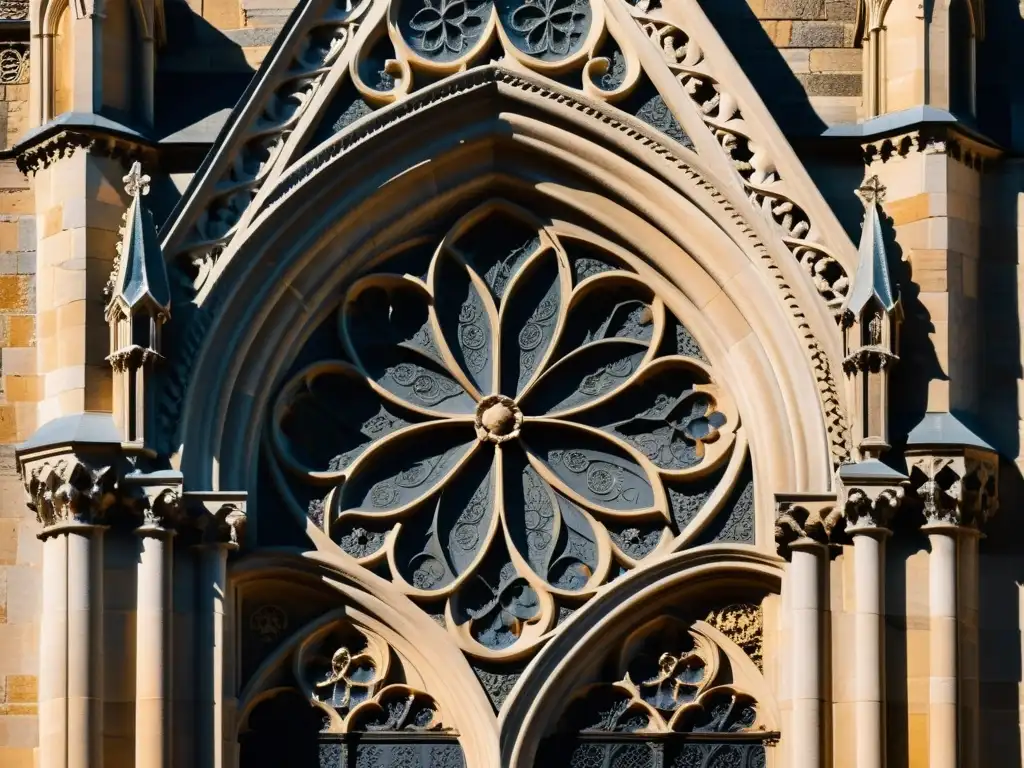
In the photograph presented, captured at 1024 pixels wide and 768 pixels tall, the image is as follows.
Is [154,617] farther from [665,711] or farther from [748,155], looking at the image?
[748,155]

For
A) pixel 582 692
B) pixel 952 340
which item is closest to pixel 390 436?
pixel 582 692

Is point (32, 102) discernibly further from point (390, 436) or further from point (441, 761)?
point (441, 761)

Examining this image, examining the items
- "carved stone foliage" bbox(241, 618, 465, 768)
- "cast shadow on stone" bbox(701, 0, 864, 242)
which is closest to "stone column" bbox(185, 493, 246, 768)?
"carved stone foliage" bbox(241, 618, 465, 768)

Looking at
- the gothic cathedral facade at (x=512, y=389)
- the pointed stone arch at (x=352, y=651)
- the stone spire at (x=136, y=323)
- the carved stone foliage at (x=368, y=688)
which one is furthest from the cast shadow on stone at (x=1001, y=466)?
the stone spire at (x=136, y=323)

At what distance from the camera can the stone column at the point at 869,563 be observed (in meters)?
20.8

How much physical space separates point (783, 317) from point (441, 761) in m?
Answer: 3.69

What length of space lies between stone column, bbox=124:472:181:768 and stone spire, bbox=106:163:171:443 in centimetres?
39

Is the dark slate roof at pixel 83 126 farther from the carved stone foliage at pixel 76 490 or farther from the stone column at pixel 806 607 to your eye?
the stone column at pixel 806 607

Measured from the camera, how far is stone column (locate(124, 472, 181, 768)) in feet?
67.7

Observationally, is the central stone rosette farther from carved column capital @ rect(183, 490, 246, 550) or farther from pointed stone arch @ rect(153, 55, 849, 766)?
carved column capital @ rect(183, 490, 246, 550)

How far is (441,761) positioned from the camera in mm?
21453

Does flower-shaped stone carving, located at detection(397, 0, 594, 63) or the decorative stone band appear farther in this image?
flower-shaped stone carving, located at detection(397, 0, 594, 63)

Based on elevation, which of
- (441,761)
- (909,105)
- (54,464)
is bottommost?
(441,761)

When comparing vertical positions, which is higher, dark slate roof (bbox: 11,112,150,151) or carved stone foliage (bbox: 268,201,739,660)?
dark slate roof (bbox: 11,112,150,151)
